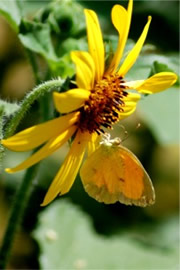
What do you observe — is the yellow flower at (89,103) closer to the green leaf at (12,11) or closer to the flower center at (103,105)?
the flower center at (103,105)

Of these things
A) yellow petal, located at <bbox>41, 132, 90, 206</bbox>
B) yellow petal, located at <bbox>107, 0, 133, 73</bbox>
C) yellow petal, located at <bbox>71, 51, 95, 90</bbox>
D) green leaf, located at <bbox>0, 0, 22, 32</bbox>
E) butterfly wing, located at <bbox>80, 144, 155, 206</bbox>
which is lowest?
butterfly wing, located at <bbox>80, 144, 155, 206</bbox>

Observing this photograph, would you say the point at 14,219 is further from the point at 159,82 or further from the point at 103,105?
the point at 159,82

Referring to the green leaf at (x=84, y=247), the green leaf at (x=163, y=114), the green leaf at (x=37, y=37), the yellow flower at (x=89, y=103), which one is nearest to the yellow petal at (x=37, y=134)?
the yellow flower at (x=89, y=103)

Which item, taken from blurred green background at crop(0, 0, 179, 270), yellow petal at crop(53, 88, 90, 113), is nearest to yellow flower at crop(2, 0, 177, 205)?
yellow petal at crop(53, 88, 90, 113)

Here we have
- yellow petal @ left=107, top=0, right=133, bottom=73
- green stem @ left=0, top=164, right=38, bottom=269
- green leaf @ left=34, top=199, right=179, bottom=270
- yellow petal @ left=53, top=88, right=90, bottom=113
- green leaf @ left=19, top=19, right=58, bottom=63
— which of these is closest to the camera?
yellow petal @ left=53, top=88, right=90, bottom=113

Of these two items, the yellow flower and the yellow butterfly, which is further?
the yellow butterfly

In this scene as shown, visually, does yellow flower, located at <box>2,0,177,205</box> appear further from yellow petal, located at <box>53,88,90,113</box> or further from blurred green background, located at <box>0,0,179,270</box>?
blurred green background, located at <box>0,0,179,270</box>

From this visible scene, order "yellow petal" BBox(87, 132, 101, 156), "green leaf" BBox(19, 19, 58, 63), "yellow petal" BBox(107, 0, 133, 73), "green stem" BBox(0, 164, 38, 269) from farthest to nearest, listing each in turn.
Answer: "green stem" BBox(0, 164, 38, 269) < "green leaf" BBox(19, 19, 58, 63) < "yellow petal" BBox(87, 132, 101, 156) < "yellow petal" BBox(107, 0, 133, 73)

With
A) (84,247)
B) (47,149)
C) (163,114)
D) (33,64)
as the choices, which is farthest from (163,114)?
(47,149)

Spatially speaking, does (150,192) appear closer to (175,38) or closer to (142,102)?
(142,102)
